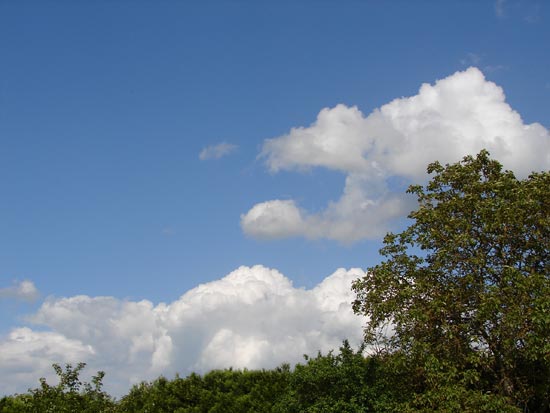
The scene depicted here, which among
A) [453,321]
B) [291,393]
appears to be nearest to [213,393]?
[291,393]

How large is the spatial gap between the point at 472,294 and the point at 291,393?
6674 millimetres

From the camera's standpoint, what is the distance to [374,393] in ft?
70.5

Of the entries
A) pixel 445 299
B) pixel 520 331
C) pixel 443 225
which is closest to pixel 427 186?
pixel 443 225

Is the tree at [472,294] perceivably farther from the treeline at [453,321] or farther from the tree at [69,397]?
the tree at [69,397]

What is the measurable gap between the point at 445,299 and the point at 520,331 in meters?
2.41

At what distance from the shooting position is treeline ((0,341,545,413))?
20.8 m

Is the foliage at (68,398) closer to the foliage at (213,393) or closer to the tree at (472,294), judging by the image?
the foliage at (213,393)

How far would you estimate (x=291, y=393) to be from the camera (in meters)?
22.1

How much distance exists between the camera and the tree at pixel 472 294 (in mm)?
20641

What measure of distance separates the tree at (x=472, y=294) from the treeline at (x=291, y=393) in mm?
168

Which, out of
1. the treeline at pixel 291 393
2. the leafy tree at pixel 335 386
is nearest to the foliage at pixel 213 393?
the treeline at pixel 291 393

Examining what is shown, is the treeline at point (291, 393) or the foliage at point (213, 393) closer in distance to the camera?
the treeline at point (291, 393)

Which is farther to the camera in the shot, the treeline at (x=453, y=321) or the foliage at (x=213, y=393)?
the foliage at (x=213, y=393)

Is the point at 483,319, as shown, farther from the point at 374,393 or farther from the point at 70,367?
the point at 70,367
